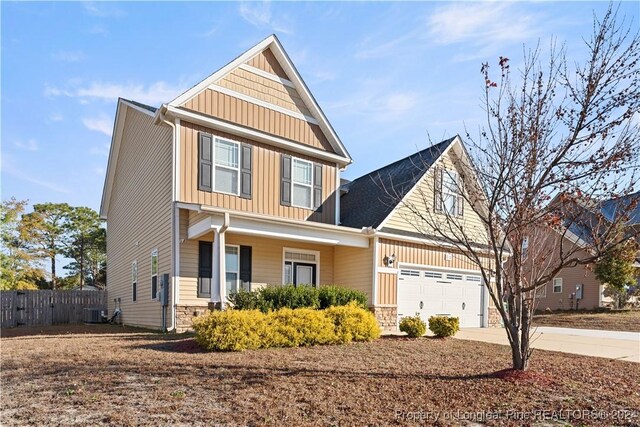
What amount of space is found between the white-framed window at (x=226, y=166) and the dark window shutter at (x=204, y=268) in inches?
64.6

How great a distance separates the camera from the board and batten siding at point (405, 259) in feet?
43.5

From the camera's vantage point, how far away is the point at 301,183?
14.2 metres

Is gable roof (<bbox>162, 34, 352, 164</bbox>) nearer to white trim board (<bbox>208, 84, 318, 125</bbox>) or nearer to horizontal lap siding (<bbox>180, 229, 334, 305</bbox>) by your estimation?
white trim board (<bbox>208, 84, 318, 125</bbox>)

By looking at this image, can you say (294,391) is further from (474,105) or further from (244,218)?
(244,218)

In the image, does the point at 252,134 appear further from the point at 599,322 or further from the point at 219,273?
the point at 599,322

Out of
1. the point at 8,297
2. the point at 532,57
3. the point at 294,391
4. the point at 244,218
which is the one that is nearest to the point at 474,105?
the point at 532,57

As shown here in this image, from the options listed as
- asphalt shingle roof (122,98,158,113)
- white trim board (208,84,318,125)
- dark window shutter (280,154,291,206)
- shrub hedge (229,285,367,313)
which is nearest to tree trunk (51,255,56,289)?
asphalt shingle roof (122,98,158,113)

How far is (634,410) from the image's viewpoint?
480 centimetres

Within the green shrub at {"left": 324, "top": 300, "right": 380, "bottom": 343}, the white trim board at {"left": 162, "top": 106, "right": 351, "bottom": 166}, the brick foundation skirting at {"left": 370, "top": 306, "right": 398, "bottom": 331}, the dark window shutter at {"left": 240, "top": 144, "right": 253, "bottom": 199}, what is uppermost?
the white trim board at {"left": 162, "top": 106, "right": 351, "bottom": 166}

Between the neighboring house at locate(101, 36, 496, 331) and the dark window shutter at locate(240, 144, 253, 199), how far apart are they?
1.2 inches

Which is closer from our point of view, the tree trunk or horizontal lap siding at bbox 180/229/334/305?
horizontal lap siding at bbox 180/229/334/305

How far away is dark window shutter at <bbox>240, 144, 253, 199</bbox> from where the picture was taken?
1277cm

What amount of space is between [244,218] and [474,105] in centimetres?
618

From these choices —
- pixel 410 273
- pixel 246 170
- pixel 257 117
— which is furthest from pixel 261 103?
pixel 410 273
